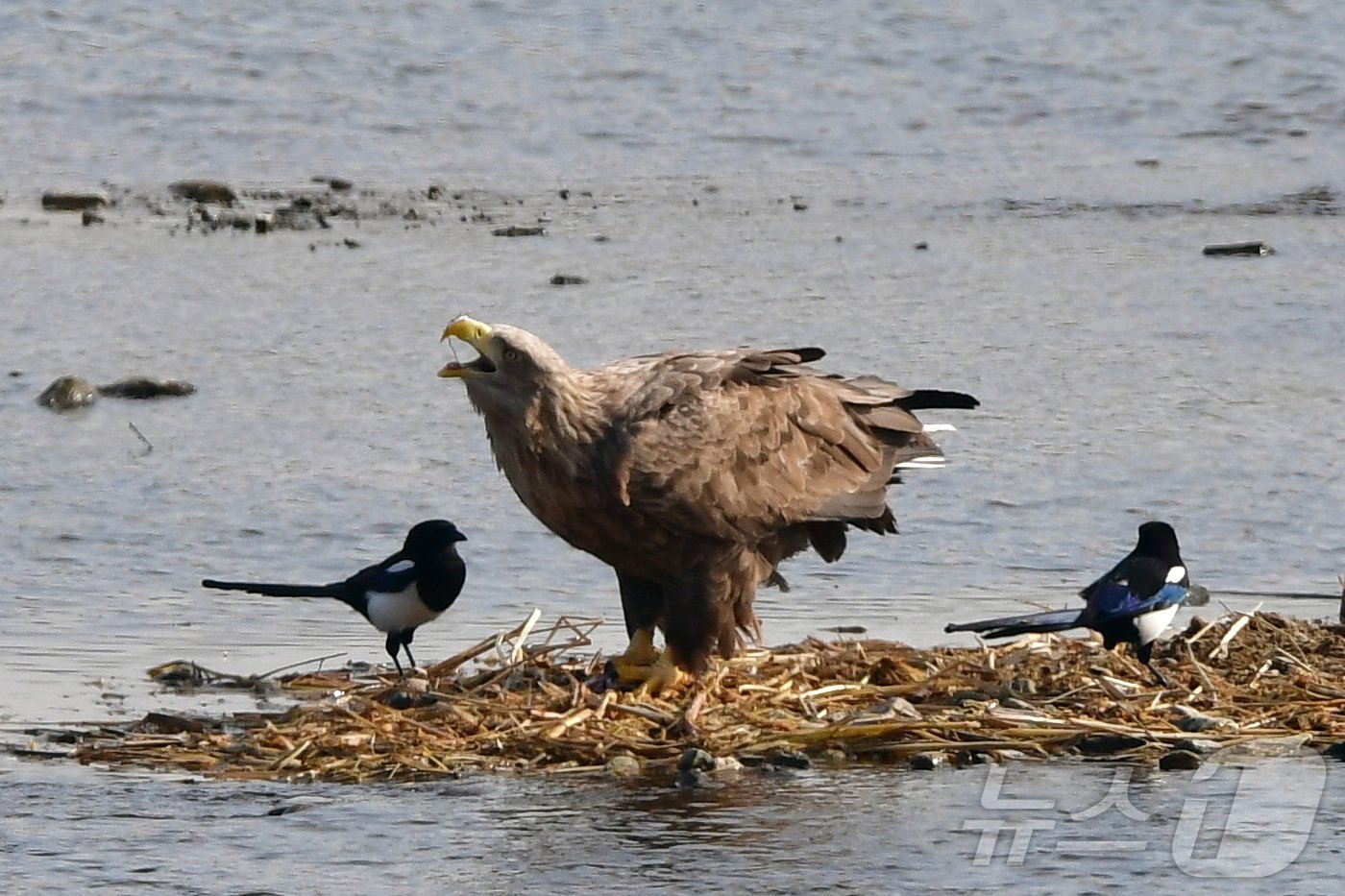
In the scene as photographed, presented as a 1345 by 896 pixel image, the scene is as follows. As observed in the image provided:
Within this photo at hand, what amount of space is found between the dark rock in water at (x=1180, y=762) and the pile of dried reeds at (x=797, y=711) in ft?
0.05

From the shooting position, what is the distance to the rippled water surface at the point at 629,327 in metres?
6.12

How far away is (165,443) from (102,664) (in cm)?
275

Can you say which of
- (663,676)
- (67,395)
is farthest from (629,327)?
(663,676)

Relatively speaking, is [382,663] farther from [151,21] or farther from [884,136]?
[151,21]

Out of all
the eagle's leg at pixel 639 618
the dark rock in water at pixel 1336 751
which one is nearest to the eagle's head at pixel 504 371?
the eagle's leg at pixel 639 618

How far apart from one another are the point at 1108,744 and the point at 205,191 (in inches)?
398

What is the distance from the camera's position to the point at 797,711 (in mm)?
7074

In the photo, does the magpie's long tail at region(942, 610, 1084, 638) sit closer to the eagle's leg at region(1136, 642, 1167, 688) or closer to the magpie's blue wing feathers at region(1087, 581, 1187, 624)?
the magpie's blue wing feathers at region(1087, 581, 1187, 624)

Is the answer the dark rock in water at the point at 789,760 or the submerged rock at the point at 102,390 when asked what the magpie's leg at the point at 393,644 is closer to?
the dark rock in water at the point at 789,760

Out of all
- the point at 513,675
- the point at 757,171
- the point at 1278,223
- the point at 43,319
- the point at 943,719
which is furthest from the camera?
the point at 757,171

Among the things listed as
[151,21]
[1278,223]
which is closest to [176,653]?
[1278,223]

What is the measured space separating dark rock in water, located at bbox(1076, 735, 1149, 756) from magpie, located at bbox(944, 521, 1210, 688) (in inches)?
23.0

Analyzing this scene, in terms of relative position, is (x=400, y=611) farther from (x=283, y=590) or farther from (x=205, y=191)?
(x=205, y=191)

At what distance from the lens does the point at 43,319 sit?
40.9ft
